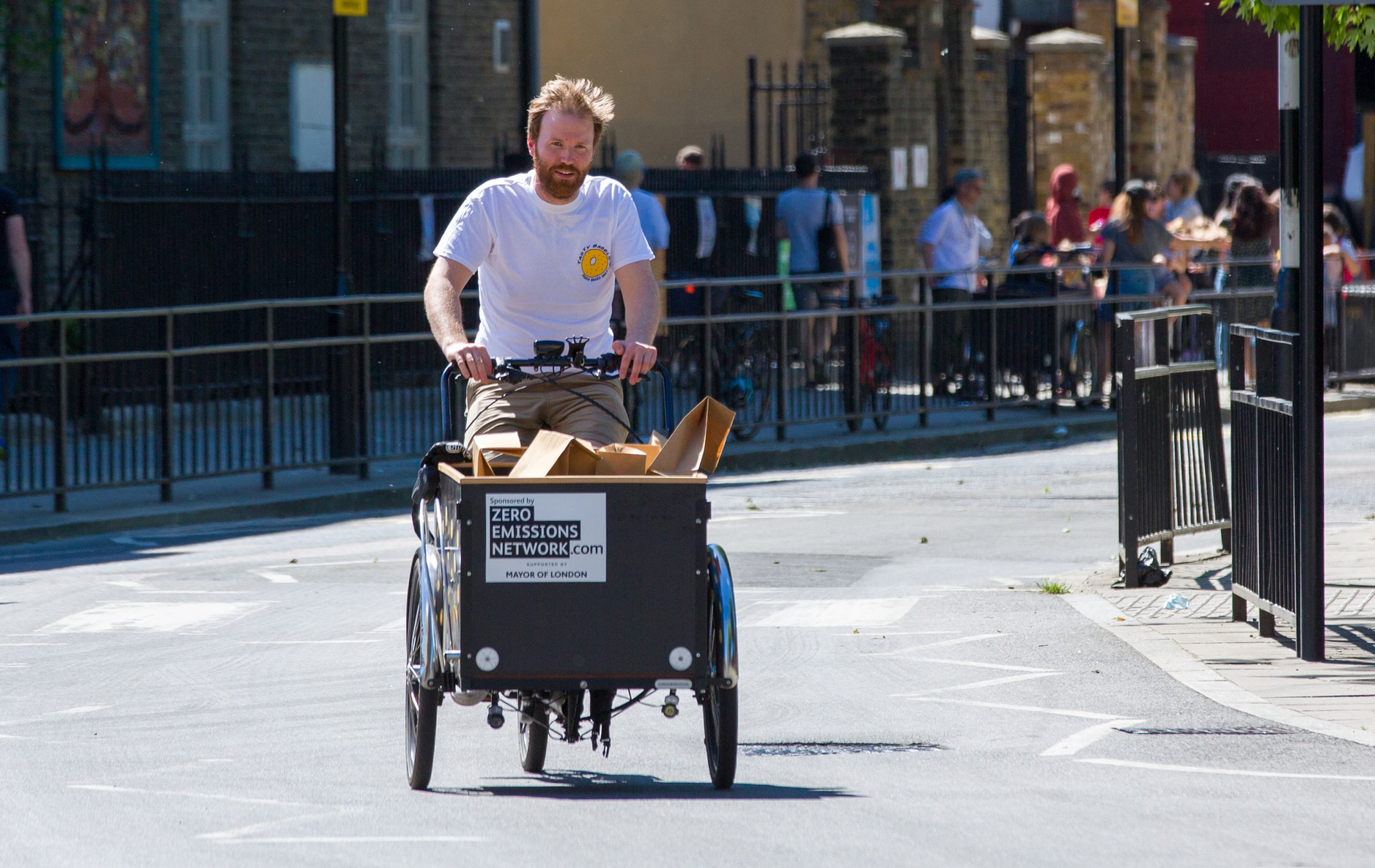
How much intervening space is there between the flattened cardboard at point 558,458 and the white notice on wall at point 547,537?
10 cm

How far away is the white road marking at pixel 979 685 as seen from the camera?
7.74 meters

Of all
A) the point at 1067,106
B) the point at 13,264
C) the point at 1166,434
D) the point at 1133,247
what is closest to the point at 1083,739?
the point at 1166,434

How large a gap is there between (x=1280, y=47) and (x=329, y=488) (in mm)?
7730

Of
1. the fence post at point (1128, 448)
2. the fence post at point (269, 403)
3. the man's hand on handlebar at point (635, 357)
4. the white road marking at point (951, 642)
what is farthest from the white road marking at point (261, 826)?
the fence post at point (269, 403)

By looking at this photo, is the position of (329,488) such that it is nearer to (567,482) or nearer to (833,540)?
(833,540)

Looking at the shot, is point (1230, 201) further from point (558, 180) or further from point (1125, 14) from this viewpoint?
point (558, 180)

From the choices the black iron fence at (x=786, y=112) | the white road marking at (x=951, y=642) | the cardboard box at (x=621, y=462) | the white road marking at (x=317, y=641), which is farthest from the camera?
the black iron fence at (x=786, y=112)

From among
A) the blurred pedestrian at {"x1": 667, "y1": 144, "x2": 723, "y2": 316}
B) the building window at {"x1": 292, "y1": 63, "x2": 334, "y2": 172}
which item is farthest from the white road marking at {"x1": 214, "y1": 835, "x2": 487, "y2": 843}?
the blurred pedestrian at {"x1": 667, "y1": 144, "x2": 723, "y2": 316}

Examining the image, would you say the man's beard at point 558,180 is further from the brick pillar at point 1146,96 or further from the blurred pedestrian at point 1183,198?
the brick pillar at point 1146,96

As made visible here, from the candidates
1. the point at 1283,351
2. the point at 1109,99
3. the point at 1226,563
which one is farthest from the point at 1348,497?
the point at 1109,99

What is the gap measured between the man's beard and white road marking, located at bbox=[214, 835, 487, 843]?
1870 mm

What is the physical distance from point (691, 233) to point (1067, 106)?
1126cm

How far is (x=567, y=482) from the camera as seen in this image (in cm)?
573

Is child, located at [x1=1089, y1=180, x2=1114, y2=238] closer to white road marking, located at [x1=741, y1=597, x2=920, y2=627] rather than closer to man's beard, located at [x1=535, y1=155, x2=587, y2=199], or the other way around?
white road marking, located at [x1=741, y1=597, x2=920, y2=627]
